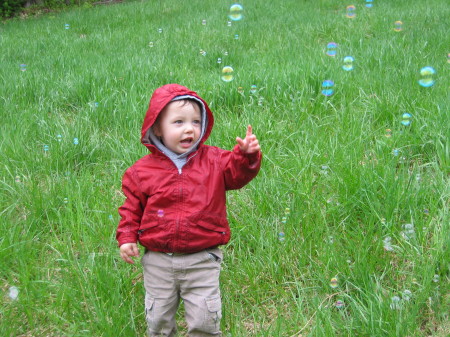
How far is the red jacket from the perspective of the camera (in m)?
1.91

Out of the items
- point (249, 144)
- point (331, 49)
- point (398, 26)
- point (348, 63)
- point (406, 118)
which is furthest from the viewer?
point (398, 26)

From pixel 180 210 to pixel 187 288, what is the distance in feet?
1.08

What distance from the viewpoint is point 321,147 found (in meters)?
3.05

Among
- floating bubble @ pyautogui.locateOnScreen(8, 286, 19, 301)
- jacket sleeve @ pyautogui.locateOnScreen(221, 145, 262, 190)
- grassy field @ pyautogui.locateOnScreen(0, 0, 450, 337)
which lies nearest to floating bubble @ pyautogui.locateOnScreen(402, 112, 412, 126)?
grassy field @ pyautogui.locateOnScreen(0, 0, 450, 337)

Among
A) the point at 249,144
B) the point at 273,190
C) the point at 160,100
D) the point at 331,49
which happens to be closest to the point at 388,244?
the point at 273,190

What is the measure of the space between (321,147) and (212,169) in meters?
1.26

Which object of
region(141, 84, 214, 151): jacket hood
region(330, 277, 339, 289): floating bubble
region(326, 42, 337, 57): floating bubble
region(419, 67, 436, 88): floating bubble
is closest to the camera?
region(141, 84, 214, 151): jacket hood

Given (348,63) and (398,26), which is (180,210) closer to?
(348,63)

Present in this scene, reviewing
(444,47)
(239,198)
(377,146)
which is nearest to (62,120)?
(239,198)

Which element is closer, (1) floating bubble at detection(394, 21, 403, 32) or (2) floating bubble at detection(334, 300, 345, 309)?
(2) floating bubble at detection(334, 300, 345, 309)

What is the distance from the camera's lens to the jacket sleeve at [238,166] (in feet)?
6.22

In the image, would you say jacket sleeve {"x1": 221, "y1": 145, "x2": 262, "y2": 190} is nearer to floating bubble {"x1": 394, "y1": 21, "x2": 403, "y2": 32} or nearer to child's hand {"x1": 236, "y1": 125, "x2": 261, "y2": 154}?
child's hand {"x1": 236, "y1": 125, "x2": 261, "y2": 154}

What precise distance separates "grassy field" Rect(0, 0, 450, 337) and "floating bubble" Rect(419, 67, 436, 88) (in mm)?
64

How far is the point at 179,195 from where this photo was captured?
1.92 meters
